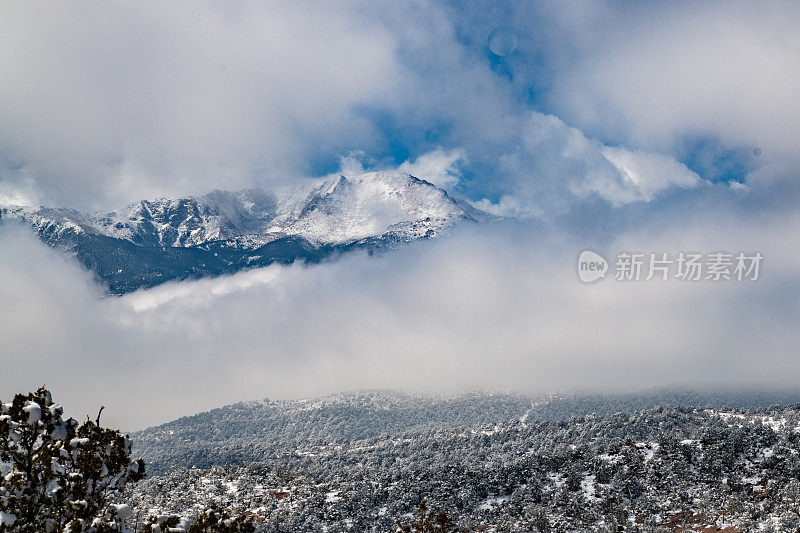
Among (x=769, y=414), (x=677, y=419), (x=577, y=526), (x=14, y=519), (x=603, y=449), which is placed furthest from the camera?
(x=677, y=419)

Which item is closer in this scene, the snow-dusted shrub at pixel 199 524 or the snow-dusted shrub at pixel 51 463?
the snow-dusted shrub at pixel 199 524

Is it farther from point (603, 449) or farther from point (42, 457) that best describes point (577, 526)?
point (42, 457)

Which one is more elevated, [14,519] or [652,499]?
[14,519]

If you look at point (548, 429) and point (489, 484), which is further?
point (548, 429)

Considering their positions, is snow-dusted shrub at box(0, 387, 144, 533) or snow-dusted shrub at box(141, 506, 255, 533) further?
snow-dusted shrub at box(0, 387, 144, 533)

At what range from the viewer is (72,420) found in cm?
2016

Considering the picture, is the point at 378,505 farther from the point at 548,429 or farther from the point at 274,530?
the point at 548,429

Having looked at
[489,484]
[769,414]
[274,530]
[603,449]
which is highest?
[769,414]

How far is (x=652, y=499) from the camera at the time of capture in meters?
68.3

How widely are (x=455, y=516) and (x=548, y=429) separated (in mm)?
83111

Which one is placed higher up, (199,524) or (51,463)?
(51,463)

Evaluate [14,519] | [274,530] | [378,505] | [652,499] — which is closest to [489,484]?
[378,505]

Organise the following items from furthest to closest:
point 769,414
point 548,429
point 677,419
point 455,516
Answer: point 548,429 → point 677,419 → point 769,414 → point 455,516

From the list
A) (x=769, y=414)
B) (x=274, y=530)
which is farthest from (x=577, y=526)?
(x=769, y=414)
